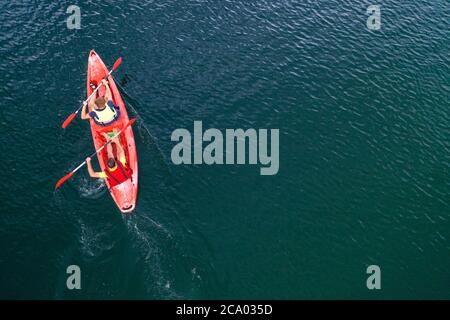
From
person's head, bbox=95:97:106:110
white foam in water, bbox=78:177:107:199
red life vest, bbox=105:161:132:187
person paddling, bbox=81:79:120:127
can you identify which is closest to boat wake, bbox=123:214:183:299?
red life vest, bbox=105:161:132:187

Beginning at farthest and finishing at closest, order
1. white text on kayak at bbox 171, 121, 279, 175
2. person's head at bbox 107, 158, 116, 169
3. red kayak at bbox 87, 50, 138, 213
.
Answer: white text on kayak at bbox 171, 121, 279, 175 → red kayak at bbox 87, 50, 138, 213 → person's head at bbox 107, 158, 116, 169

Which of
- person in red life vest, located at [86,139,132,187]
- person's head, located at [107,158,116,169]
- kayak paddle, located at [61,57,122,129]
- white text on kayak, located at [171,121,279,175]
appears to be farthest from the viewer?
white text on kayak, located at [171,121,279,175]

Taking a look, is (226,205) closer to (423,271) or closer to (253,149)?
(253,149)

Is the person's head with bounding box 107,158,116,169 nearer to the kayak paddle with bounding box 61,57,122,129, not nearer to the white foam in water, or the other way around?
the white foam in water

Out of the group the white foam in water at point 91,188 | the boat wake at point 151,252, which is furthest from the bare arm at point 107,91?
the boat wake at point 151,252

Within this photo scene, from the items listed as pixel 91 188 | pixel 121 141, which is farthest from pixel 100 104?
pixel 91 188

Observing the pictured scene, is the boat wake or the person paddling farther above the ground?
the person paddling

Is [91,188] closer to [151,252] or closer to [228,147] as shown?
[151,252]
